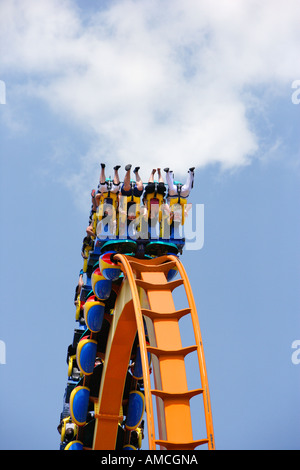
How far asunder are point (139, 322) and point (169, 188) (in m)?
3.83

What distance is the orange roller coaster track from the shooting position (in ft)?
25.8

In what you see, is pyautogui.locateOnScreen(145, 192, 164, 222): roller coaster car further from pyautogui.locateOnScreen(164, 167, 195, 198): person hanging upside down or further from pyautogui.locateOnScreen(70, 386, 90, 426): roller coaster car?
pyautogui.locateOnScreen(70, 386, 90, 426): roller coaster car

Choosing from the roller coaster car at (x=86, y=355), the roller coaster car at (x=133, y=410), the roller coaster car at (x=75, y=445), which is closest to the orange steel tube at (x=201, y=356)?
the roller coaster car at (x=86, y=355)

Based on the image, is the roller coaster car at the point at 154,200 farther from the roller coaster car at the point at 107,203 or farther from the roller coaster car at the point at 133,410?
the roller coaster car at the point at 133,410

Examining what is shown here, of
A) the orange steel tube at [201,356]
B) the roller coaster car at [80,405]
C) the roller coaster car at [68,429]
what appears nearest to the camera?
the orange steel tube at [201,356]

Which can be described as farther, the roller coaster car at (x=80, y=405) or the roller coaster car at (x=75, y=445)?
the roller coaster car at (x=75, y=445)

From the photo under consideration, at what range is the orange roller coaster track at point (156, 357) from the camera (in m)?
7.85

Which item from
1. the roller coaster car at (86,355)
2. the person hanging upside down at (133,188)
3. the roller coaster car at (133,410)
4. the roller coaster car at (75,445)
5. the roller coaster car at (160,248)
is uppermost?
the person hanging upside down at (133,188)

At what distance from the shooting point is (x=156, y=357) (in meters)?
8.70

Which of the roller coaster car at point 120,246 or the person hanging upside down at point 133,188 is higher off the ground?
the person hanging upside down at point 133,188

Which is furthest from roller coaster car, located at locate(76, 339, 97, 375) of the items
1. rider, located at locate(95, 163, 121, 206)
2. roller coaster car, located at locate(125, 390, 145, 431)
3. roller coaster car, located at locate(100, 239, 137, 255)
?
rider, located at locate(95, 163, 121, 206)

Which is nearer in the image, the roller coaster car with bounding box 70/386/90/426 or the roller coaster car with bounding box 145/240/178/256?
the roller coaster car with bounding box 145/240/178/256
